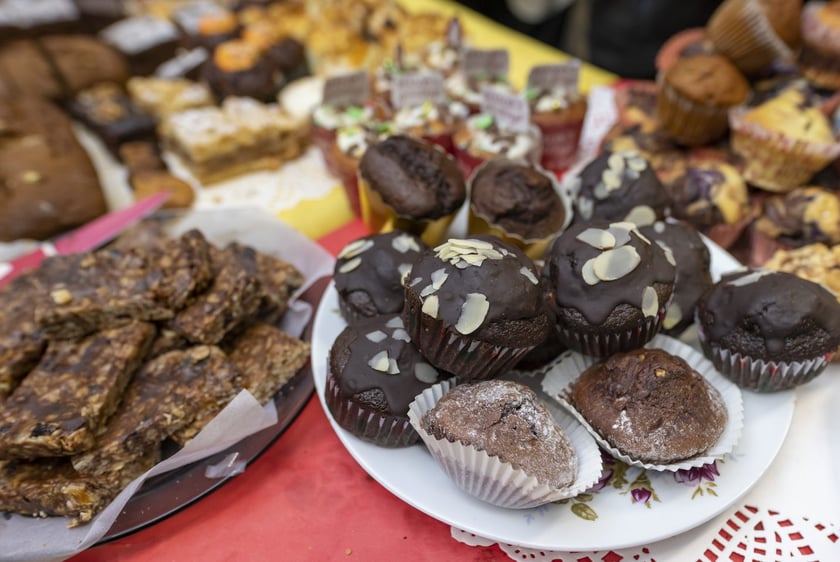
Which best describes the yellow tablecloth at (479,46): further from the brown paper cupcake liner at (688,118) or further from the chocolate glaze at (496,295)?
the chocolate glaze at (496,295)

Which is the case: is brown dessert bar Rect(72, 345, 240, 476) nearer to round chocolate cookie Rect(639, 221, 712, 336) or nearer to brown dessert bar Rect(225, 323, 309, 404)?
brown dessert bar Rect(225, 323, 309, 404)

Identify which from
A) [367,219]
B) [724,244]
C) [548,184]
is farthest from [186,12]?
[724,244]

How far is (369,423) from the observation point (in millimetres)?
1846

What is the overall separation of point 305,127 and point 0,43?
89.7 inches

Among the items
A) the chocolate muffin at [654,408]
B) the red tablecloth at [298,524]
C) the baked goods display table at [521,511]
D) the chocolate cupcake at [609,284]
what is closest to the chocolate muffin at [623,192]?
the chocolate cupcake at [609,284]

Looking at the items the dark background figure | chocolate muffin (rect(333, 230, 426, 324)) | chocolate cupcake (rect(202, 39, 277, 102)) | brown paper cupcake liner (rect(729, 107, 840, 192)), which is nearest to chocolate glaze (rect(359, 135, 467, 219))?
chocolate muffin (rect(333, 230, 426, 324))

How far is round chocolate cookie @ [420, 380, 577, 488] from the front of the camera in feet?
5.39

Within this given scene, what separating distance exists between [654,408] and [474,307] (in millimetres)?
613

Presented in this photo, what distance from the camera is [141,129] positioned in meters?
3.77

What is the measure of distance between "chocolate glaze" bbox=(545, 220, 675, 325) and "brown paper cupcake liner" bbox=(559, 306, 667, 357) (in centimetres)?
8

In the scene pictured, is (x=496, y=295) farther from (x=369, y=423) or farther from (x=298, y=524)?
(x=298, y=524)

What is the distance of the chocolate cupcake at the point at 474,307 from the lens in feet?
5.65

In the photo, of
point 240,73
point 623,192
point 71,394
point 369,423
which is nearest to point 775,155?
point 623,192

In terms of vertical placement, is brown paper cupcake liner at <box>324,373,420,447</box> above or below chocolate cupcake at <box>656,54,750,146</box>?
below
